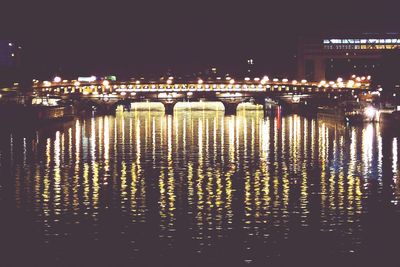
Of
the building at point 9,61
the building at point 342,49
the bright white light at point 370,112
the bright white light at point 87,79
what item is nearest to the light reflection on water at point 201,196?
the bright white light at point 370,112

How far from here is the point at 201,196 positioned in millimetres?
24609

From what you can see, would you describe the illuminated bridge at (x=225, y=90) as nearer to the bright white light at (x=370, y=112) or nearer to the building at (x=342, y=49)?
the bright white light at (x=370, y=112)

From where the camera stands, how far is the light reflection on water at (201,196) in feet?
59.3

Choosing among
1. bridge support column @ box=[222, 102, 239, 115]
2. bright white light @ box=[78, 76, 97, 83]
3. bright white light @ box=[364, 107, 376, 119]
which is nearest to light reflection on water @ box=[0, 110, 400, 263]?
bright white light @ box=[364, 107, 376, 119]

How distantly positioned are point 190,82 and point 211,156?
254ft

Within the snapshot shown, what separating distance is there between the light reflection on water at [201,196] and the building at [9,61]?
58893 millimetres

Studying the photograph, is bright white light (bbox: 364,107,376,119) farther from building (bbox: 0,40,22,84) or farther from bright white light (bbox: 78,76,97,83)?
bright white light (bbox: 78,76,97,83)

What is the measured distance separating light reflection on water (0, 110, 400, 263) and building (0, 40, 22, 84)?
58893mm

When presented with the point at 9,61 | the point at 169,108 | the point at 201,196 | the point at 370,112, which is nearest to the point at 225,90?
the point at 169,108

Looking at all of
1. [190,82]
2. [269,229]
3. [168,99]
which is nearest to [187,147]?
[269,229]

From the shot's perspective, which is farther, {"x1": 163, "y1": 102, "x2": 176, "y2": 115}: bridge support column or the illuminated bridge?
{"x1": 163, "y1": 102, "x2": 176, "y2": 115}: bridge support column

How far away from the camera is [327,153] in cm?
4044

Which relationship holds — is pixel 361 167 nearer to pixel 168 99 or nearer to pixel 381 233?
pixel 381 233

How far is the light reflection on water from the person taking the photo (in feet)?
59.3
